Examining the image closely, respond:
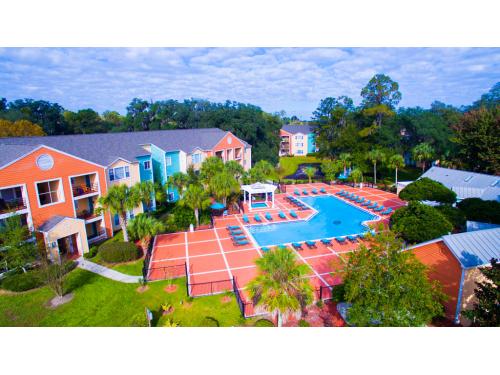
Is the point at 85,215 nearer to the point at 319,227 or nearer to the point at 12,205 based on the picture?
the point at 12,205

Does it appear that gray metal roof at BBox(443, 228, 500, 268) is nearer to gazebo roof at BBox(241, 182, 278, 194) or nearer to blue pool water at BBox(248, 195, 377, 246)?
blue pool water at BBox(248, 195, 377, 246)

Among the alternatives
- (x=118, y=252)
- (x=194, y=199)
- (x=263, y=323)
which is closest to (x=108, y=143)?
(x=194, y=199)

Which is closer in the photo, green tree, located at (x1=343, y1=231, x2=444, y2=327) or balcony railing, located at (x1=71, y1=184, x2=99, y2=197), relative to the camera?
green tree, located at (x1=343, y1=231, x2=444, y2=327)

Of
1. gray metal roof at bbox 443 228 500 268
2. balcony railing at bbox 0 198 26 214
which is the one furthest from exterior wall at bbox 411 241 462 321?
balcony railing at bbox 0 198 26 214

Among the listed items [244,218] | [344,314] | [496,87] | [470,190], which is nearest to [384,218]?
[470,190]

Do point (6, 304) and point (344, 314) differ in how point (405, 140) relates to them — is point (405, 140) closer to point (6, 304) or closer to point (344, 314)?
point (344, 314)

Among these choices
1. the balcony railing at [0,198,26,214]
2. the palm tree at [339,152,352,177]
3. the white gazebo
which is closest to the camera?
the balcony railing at [0,198,26,214]
